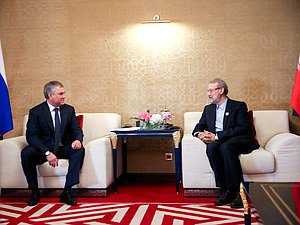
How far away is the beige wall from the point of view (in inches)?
183

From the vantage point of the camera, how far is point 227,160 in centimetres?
364

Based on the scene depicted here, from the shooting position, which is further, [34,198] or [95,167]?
[95,167]

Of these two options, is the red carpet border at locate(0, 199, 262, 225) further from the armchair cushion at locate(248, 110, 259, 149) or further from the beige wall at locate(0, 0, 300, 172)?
the beige wall at locate(0, 0, 300, 172)

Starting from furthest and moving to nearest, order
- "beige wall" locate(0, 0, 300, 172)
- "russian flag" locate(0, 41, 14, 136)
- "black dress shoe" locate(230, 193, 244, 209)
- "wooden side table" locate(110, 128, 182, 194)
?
"beige wall" locate(0, 0, 300, 172)
"russian flag" locate(0, 41, 14, 136)
"wooden side table" locate(110, 128, 182, 194)
"black dress shoe" locate(230, 193, 244, 209)

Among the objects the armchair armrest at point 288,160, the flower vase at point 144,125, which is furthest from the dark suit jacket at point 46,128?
the armchair armrest at point 288,160

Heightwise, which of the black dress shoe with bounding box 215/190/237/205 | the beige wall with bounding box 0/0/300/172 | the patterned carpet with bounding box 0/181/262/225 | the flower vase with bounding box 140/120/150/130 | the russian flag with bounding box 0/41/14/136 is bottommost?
the patterned carpet with bounding box 0/181/262/225

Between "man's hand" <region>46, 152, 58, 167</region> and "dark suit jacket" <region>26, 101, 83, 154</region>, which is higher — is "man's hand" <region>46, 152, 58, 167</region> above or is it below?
below

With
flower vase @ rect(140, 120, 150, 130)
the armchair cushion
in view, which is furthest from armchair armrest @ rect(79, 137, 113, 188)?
the armchair cushion

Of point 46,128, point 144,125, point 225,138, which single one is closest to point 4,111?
point 46,128

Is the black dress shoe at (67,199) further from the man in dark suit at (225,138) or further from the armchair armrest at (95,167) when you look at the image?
the man in dark suit at (225,138)

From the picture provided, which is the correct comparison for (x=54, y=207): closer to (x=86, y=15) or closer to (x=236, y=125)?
(x=236, y=125)

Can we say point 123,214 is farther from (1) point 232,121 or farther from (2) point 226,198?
(1) point 232,121

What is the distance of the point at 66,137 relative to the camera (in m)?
4.07

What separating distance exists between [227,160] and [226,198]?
34 cm
